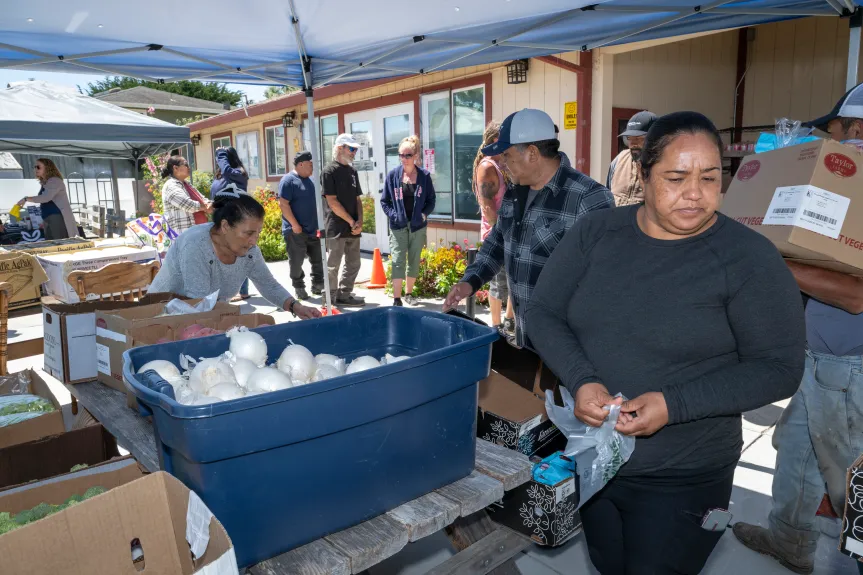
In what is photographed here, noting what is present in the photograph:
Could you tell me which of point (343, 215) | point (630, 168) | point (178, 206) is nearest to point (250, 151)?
point (178, 206)

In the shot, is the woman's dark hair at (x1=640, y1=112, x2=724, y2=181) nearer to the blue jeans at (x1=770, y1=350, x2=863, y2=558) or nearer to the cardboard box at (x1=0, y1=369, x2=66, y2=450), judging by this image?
the blue jeans at (x1=770, y1=350, x2=863, y2=558)

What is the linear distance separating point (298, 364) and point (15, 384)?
6.56 feet

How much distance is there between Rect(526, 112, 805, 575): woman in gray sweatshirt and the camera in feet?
4.77

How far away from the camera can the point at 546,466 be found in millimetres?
2535

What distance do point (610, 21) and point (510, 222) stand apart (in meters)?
2.15

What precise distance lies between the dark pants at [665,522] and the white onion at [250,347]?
43.4 inches

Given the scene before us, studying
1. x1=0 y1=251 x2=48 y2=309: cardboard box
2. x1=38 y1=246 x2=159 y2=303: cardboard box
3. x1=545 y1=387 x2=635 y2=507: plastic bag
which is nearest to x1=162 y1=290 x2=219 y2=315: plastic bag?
x1=545 y1=387 x2=635 y2=507: plastic bag

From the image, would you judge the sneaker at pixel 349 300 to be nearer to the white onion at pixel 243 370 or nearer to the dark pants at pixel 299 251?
the dark pants at pixel 299 251

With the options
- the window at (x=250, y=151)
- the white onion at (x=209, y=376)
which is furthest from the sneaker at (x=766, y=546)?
the window at (x=250, y=151)

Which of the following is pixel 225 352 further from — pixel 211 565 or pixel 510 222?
pixel 510 222

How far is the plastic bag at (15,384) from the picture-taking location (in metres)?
2.70

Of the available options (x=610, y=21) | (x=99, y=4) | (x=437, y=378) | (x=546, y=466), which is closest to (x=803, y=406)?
(x=546, y=466)

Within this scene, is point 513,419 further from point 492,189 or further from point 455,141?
point 455,141

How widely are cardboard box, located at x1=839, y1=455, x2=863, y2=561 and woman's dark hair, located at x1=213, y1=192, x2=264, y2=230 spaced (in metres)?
2.75
